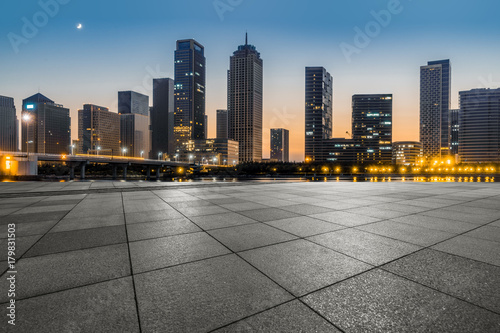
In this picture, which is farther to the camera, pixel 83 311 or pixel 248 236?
pixel 248 236

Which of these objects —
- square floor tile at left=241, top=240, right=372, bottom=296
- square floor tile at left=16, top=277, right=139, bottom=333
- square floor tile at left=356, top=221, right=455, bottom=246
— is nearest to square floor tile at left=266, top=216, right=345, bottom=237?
square floor tile at left=356, top=221, right=455, bottom=246

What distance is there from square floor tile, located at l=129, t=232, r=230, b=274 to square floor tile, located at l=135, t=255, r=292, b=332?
32cm

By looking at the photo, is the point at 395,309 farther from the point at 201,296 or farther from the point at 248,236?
the point at 248,236

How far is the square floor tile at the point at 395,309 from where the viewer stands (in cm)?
257

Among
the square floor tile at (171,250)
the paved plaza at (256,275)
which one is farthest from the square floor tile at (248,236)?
the square floor tile at (171,250)

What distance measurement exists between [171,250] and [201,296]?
1956mm

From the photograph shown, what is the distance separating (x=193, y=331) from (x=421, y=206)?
10.3 metres

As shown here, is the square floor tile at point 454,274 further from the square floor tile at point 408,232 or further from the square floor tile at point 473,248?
the square floor tile at point 408,232

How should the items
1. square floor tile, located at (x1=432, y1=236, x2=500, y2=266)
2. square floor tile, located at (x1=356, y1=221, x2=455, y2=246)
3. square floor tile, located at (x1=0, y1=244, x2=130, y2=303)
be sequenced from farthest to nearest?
square floor tile, located at (x1=356, y1=221, x2=455, y2=246)
square floor tile, located at (x1=432, y1=236, x2=500, y2=266)
square floor tile, located at (x1=0, y1=244, x2=130, y2=303)

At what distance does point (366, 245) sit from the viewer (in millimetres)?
5133

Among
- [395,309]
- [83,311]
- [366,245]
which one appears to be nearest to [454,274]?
[366,245]

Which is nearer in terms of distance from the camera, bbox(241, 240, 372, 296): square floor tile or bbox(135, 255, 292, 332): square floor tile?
bbox(135, 255, 292, 332): square floor tile

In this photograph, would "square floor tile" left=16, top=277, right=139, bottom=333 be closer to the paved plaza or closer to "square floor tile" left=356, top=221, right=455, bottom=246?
the paved plaza

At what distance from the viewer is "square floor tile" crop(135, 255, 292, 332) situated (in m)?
2.65
